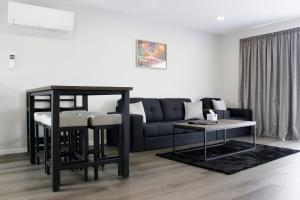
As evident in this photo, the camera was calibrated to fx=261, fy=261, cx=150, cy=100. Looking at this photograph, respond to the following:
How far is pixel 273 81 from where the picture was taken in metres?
5.27

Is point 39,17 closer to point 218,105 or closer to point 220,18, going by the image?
point 220,18

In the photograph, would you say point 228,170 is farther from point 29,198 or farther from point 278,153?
point 29,198

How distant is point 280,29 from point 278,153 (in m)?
2.70

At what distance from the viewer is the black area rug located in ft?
10.2

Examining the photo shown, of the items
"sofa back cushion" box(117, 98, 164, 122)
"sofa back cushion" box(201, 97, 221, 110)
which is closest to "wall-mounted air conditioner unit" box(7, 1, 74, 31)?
"sofa back cushion" box(117, 98, 164, 122)

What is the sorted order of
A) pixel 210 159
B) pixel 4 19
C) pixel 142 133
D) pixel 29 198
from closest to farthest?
pixel 29 198, pixel 210 159, pixel 4 19, pixel 142 133

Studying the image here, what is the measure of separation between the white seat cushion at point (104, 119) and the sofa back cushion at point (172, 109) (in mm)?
2407

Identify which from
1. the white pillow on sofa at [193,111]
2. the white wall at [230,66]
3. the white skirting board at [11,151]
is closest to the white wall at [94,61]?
the white skirting board at [11,151]

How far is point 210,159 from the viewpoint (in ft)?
11.3

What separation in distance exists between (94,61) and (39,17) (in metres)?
1.08

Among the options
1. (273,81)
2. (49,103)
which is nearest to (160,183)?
(49,103)

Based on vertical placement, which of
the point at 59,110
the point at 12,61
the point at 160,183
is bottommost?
the point at 160,183

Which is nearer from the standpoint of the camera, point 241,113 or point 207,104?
point 241,113

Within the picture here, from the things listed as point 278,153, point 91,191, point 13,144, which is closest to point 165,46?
point 278,153
